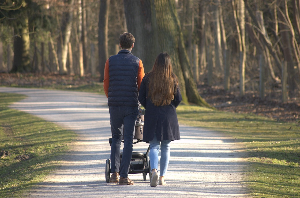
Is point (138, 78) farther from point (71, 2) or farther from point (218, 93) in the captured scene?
point (71, 2)

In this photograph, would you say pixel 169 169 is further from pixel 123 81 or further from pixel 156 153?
pixel 123 81

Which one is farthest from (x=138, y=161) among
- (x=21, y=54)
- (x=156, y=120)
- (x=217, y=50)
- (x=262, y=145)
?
(x=21, y=54)

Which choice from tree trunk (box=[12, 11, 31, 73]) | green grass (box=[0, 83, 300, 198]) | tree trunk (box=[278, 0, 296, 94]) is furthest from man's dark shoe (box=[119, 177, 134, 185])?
tree trunk (box=[12, 11, 31, 73])

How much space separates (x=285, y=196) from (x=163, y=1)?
481 inches

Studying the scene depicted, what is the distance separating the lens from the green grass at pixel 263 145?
21.6 ft

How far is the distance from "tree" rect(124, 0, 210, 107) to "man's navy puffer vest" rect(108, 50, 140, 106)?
10.8m

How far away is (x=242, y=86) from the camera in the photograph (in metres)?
20.9

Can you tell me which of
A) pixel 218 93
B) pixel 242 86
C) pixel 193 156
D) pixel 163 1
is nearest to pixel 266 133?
pixel 193 156

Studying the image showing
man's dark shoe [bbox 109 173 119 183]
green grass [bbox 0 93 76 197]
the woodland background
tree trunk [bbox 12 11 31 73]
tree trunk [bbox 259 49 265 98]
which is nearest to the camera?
man's dark shoe [bbox 109 173 119 183]

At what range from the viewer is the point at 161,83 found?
602 centimetres

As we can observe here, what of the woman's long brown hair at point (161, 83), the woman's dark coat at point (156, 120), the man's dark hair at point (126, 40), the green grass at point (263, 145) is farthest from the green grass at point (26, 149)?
the green grass at point (263, 145)

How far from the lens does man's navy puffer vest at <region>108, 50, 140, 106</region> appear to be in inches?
243

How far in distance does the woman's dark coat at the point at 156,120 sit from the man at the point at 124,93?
15 cm

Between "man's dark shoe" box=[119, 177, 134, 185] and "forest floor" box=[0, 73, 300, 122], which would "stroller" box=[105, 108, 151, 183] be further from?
"forest floor" box=[0, 73, 300, 122]
